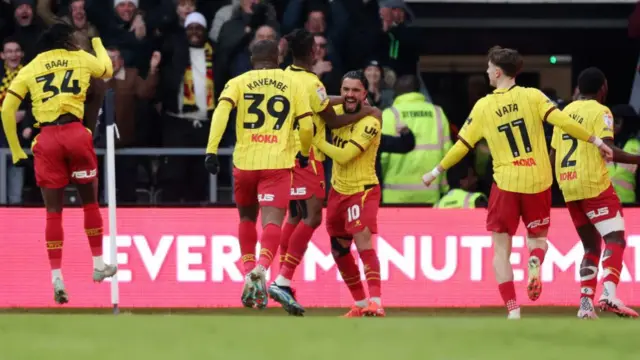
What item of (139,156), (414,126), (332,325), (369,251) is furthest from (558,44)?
(332,325)

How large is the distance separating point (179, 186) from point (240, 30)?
1805mm

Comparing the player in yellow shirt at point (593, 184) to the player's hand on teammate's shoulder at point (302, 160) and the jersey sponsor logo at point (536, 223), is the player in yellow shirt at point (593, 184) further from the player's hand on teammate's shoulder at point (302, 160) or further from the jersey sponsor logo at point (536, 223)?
the player's hand on teammate's shoulder at point (302, 160)

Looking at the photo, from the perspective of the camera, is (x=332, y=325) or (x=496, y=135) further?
(x=496, y=135)

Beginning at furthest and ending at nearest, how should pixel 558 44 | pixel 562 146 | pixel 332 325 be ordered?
pixel 558 44 → pixel 562 146 → pixel 332 325

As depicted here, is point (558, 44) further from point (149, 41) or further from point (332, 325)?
point (332, 325)

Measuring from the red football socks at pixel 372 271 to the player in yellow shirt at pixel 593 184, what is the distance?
Answer: 5.80 feet

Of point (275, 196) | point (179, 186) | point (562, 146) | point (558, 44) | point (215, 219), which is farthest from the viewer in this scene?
point (558, 44)

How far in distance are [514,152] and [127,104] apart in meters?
5.60

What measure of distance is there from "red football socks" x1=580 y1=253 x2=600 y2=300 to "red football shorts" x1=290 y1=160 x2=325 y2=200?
2413 mm

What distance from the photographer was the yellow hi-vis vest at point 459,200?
16797mm

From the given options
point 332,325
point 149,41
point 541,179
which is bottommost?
point 332,325

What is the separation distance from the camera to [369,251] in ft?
47.0

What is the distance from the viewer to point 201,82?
17.6m

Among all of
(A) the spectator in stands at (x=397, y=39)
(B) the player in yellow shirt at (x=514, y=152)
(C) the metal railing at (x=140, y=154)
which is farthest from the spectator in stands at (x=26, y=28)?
(B) the player in yellow shirt at (x=514, y=152)
